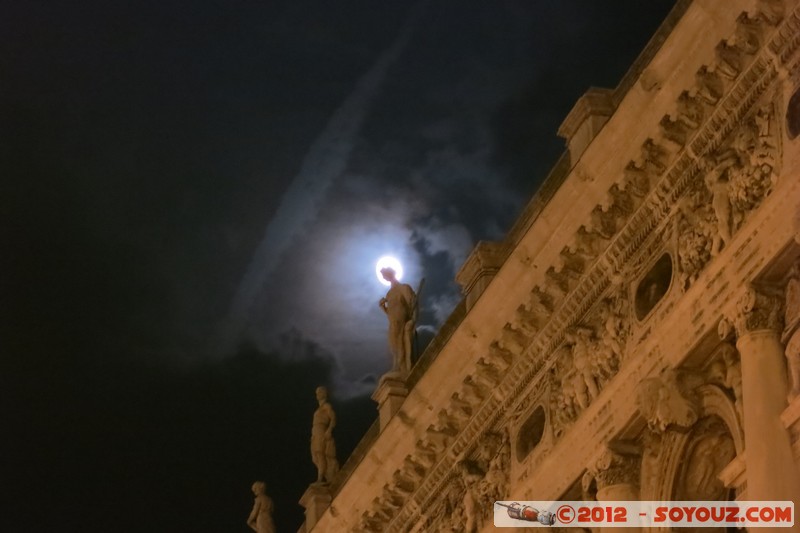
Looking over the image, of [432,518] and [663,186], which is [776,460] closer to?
[663,186]

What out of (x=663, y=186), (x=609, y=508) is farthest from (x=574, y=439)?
(x=663, y=186)

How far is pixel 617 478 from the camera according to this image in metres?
19.4

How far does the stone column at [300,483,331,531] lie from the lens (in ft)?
91.5

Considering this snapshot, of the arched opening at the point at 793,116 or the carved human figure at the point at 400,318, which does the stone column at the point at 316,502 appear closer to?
the carved human figure at the point at 400,318

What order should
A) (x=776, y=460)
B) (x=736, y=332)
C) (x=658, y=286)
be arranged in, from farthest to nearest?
(x=658, y=286) < (x=736, y=332) < (x=776, y=460)

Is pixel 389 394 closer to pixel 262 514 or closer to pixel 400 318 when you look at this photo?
pixel 400 318

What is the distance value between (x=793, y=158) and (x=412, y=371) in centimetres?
911

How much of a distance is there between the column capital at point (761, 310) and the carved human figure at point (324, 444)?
12.2 metres

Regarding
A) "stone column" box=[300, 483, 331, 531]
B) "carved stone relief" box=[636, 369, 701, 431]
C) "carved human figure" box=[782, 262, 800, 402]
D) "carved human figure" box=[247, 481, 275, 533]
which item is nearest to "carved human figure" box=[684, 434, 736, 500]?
"carved stone relief" box=[636, 369, 701, 431]

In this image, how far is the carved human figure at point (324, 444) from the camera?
29.0m

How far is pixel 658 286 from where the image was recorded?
63.6 feet

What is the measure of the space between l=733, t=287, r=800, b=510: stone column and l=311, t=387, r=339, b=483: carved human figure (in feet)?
40.0

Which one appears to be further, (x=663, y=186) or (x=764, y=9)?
(x=663, y=186)

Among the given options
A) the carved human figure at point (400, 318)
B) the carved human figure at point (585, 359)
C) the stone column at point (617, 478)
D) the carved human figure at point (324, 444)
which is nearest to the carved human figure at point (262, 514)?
the carved human figure at point (324, 444)
